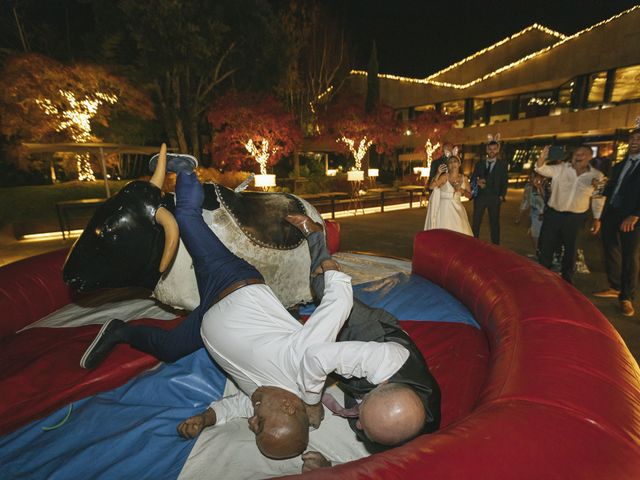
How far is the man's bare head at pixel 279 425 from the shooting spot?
4.90 ft

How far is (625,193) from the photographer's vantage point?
143 inches

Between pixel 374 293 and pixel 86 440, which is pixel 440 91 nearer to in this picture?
pixel 374 293

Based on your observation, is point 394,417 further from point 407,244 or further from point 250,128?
point 250,128

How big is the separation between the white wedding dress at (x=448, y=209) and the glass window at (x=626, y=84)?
1817 centimetres

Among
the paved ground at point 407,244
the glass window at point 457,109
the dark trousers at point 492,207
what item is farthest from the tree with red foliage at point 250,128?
the glass window at point 457,109

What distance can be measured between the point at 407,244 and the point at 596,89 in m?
18.4

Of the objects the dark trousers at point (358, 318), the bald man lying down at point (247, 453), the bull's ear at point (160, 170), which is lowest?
the bald man lying down at point (247, 453)

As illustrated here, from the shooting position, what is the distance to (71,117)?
10.1 metres

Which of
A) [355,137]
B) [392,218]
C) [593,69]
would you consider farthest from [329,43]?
[593,69]

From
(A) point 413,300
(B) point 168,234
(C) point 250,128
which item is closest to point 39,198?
(C) point 250,128

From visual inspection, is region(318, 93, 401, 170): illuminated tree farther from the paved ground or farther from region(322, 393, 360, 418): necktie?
region(322, 393, 360, 418): necktie

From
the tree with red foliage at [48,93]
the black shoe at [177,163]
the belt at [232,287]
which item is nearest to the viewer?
the belt at [232,287]

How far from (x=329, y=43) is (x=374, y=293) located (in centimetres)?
1714

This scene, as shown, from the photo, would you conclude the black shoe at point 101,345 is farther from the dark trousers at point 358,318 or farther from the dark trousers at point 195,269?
the dark trousers at point 358,318
